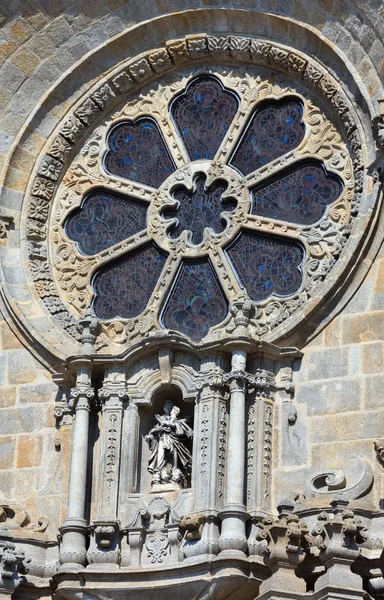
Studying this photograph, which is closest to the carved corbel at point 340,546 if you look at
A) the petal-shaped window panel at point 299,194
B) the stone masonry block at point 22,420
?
the stone masonry block at point 22,420

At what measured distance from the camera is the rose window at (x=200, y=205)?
20000 mm

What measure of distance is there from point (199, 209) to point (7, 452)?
3153mm

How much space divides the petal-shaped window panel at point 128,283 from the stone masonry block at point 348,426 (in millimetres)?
2582

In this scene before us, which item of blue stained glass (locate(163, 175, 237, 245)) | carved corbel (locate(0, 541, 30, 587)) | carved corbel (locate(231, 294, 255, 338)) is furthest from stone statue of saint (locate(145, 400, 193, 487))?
blue stained glass (locate(163, 175, 237, 245))

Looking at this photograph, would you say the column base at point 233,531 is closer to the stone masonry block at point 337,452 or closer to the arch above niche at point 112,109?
the stone masonry block at point 337,452

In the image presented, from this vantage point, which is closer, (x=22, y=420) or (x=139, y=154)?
(x=22, y=420)

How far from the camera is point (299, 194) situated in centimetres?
2020

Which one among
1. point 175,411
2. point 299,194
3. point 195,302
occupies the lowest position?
point 175,411

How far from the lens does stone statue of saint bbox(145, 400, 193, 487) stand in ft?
62.5

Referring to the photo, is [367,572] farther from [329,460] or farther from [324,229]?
[324,229]

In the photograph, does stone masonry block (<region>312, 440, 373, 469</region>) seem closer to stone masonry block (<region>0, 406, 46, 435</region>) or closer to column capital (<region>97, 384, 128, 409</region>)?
column capital (<region>97, 384, 128, 409</region>)

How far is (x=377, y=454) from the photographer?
18.1 m

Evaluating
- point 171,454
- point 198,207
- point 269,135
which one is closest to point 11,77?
point 198,207

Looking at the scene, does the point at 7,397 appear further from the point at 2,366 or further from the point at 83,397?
the point at 83,397
